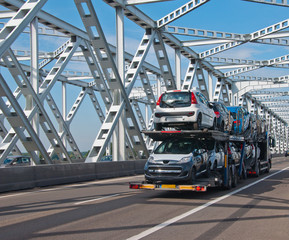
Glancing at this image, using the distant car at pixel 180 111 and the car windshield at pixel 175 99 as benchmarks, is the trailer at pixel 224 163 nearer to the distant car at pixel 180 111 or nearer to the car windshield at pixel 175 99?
the distant car at pixel 180 111

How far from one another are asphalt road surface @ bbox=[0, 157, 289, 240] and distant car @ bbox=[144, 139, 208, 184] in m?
0.63

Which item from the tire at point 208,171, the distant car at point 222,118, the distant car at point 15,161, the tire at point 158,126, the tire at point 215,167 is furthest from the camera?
the distant car at point 15,161

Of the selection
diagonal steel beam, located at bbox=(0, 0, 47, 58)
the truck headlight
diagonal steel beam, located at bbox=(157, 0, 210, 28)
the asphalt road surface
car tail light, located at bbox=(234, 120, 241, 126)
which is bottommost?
the asphalt road surface

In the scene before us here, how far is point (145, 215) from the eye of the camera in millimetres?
8805

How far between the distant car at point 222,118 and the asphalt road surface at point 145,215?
377cm

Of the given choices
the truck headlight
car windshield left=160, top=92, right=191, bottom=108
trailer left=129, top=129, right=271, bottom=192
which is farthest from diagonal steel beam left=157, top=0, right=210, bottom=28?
the truck headlight

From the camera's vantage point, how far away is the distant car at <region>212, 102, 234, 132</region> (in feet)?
52.8

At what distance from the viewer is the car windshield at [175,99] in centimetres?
1389

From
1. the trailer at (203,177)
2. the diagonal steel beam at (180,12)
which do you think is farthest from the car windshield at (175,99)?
the diagonal steel beam at (180,12)

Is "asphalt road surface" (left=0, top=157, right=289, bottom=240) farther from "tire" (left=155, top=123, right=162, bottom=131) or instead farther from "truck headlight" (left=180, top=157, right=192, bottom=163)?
"tire" (left=155, top=123, right=162, bottom=131)

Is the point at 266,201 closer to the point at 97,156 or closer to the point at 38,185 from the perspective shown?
the point at 38,185

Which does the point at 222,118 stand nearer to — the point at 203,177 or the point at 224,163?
the point at 224,163

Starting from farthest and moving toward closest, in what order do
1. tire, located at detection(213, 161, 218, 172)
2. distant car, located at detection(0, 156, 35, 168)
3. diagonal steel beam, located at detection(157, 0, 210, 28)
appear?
distant car, located at detection(0, 156, 35, 168)
diagonal steel beam, located at detection(157, 0, 210, 28)
tire, located at detection(213, 161, 218, 172)

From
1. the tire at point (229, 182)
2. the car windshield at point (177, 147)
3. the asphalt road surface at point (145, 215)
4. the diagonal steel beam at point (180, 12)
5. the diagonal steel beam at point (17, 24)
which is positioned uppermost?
the diagonal steel beam at point (180, 12)
